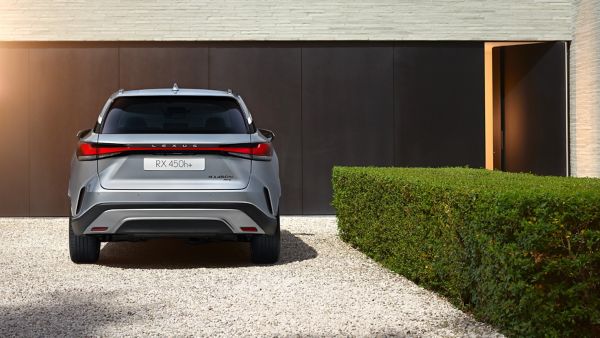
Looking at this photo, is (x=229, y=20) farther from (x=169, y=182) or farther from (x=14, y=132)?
(x=169, y=182)

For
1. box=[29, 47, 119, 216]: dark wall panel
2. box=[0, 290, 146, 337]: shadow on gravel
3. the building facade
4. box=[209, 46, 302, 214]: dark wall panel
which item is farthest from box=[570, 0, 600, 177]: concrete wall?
box=[0, 290, 146, 337]: shadow on gravel

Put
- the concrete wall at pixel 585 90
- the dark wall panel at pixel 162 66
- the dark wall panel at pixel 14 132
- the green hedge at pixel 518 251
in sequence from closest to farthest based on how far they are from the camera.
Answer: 1. the green hedge at pixel 518 251
2. the concrete wall at pixel 585 90
3. the dark wall panel at pixel 14 132
4. the dark wall panel at pixel 162 66

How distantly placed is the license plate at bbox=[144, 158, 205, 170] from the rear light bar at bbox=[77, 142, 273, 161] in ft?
0.24

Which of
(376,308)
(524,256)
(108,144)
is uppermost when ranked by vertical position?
(108,144)

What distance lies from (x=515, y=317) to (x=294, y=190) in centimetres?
958

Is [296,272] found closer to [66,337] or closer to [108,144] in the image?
[108,144]

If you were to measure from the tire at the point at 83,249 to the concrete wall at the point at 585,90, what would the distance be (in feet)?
28.4

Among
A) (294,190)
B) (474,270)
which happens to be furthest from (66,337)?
(294,190)

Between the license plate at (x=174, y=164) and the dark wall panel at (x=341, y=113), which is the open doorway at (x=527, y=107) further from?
the license plate at (x=174, y=164)

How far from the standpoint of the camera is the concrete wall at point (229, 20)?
601 inches

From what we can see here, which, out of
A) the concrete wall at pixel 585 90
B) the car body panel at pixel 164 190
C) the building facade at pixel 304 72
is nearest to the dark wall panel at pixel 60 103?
the building facade at pixel 304 72

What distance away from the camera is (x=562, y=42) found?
15.9 m

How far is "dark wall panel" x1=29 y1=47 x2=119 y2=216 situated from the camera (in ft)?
50.0

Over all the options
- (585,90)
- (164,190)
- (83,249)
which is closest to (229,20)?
(585,90)
